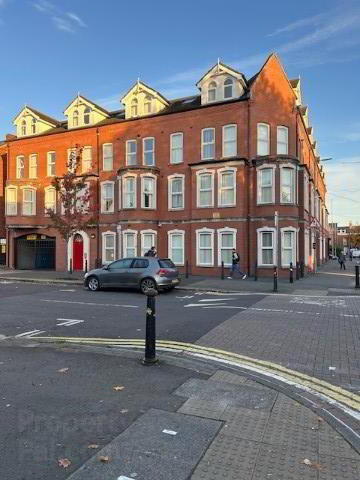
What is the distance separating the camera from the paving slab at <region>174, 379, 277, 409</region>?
16.3 ft

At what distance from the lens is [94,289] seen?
707 inches

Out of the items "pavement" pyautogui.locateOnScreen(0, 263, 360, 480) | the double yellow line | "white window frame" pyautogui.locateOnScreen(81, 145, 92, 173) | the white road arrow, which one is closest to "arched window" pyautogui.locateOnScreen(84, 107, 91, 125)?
"white window frame" pyautogui.locateOnScreen(81, 145, 92, 173)

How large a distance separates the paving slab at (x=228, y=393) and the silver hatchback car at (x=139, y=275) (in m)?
10.9

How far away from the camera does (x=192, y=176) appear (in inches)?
1024

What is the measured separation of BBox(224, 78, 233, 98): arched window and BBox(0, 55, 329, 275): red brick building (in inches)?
2.4

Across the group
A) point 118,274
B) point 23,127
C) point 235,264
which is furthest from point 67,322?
point 23,127

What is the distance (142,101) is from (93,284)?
1577cm

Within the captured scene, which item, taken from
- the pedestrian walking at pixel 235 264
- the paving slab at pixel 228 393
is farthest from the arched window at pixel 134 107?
the paving slab at pixel 228 393

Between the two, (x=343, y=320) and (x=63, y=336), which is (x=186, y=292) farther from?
(x=63, y=336)

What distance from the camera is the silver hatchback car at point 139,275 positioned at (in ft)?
54.5

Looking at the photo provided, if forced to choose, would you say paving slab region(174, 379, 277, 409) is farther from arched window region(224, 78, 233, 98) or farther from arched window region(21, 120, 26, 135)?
arched window region(21, 120, 26, 135)

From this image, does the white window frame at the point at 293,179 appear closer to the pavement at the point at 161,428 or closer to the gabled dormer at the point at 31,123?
the pavement at the point at 161,428

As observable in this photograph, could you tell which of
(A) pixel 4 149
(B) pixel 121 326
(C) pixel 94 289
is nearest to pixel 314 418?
(B) pixel 121 326

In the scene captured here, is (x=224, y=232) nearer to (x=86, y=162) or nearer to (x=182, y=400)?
(x=86, y=162)
